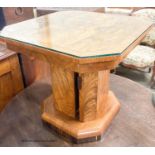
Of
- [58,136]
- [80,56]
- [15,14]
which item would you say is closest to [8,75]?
[15,14]

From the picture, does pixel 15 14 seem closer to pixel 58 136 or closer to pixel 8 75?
pixel 8 75

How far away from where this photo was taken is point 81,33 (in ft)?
2.28

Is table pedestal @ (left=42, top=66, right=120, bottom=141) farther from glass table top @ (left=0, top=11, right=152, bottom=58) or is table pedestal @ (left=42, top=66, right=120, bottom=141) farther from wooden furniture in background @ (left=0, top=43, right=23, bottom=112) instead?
wooden furniture in background @ (left=0, top=43, right=23, bottom=112)

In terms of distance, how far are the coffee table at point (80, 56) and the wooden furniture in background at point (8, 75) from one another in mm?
316

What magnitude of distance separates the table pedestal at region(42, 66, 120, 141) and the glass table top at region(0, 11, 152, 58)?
0.12m

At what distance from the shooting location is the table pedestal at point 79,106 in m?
0.70

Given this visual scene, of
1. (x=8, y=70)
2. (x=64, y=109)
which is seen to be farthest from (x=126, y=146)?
(x=8, y=70)

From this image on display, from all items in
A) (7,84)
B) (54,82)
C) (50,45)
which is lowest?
(7,84)

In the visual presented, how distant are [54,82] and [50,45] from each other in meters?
0.20

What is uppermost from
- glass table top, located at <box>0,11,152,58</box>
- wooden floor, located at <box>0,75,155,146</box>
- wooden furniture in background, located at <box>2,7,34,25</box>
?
glass table top, located at <box>0,11,152,58</box>

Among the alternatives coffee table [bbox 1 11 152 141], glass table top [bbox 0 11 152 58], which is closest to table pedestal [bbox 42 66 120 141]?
coffee table [bbox 1 11 152 141]

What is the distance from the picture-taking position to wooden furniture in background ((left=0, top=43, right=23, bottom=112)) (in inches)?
42.3
